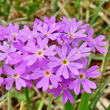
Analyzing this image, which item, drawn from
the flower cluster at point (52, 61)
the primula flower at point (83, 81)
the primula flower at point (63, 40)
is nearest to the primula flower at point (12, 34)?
the flower cluster at point (52, 61)

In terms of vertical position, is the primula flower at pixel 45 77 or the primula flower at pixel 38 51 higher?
the primula flower at pixel 38 51

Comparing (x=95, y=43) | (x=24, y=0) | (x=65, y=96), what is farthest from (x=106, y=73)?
(x=24, y=0)

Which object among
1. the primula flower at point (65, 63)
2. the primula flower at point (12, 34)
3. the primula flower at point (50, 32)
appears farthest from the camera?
the primula flower at point (12, 34)

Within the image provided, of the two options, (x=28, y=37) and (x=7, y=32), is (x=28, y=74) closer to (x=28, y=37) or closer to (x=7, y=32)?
(x=28, y=37)

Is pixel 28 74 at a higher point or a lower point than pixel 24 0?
lower

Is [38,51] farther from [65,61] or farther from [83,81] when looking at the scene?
[83,81]

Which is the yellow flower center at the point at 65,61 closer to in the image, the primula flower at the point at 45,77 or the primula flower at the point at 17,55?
the primula flower at the point at 45,77
